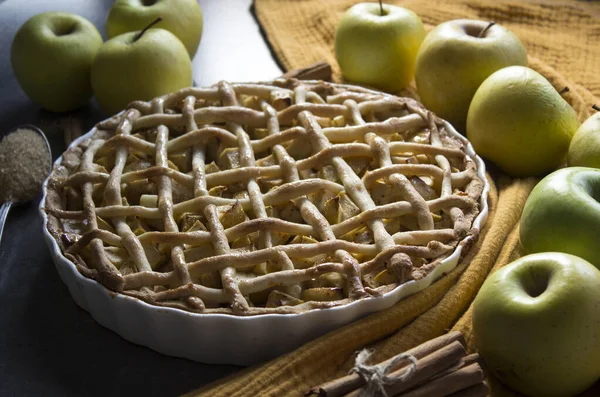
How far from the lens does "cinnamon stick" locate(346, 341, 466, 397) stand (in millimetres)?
877

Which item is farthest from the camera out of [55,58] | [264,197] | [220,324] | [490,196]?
[55,58]

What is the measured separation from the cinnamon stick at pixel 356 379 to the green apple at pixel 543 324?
0.05 m

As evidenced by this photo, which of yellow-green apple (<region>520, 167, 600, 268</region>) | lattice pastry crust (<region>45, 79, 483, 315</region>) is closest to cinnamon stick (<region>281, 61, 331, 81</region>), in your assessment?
lattice pastry crust (<region>45, 79, 483, 315</region>)

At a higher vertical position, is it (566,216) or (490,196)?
(566,216)

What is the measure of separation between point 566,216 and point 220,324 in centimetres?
50

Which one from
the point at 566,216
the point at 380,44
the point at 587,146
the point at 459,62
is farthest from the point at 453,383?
the point at 380,44

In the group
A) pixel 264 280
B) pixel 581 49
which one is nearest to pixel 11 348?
pixel 264 280

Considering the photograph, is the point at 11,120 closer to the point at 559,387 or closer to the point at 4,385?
the point at 4,385

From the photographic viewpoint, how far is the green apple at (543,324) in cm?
89

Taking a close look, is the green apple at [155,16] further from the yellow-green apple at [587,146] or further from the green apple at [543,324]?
the green apple at [543,324]

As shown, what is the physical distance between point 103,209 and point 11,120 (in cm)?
59

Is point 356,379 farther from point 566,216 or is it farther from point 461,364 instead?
point 566,216

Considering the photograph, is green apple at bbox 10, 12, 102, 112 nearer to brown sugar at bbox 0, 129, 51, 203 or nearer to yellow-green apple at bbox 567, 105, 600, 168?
brown sugar at bbox 0, 129, 51, 203

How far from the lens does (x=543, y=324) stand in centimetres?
89
